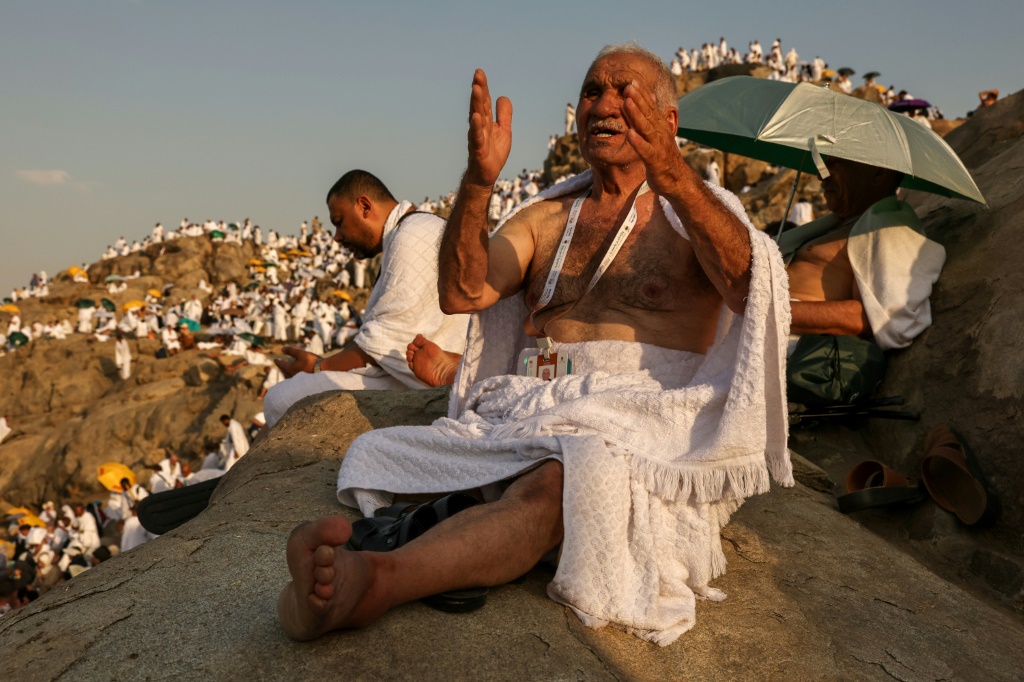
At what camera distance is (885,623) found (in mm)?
2859

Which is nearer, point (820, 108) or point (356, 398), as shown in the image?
point (356, 398)

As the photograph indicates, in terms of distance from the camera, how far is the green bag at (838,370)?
484cm

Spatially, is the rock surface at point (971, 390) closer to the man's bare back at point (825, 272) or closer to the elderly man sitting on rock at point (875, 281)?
the elderly man sitting on rock at point (875, 281)

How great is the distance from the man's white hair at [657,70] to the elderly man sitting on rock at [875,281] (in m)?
1.84

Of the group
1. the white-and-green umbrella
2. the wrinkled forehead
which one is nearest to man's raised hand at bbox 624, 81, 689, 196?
the wrinkled forehead

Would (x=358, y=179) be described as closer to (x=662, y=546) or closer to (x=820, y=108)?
(x=820, y=108)

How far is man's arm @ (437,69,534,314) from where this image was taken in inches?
109

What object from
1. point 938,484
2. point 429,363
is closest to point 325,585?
point 429,363

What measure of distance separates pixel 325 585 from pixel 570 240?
193 cm

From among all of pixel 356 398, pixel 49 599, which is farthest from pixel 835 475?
pixel 49 599

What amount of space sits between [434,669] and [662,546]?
3.12ft

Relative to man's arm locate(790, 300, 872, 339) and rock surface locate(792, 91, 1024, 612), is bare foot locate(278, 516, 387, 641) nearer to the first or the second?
rock surface locate(792, 91, 1024, 612)

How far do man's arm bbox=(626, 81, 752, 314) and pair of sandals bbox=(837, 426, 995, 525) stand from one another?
5.31 ft

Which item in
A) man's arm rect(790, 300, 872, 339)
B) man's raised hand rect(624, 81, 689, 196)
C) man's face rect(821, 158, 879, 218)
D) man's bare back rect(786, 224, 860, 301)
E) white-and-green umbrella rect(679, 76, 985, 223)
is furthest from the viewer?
man's face rect(821, 158, 879, 218)
